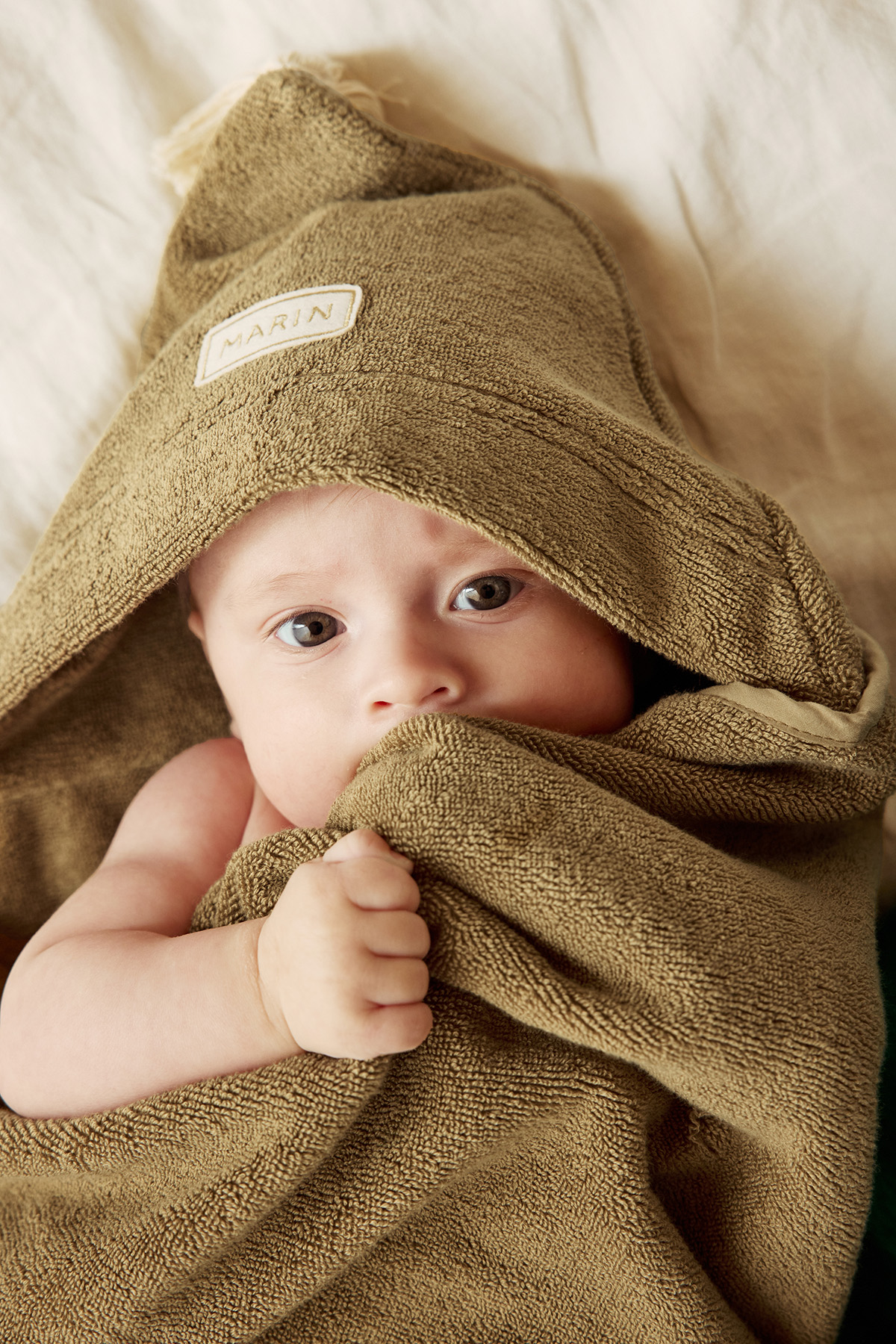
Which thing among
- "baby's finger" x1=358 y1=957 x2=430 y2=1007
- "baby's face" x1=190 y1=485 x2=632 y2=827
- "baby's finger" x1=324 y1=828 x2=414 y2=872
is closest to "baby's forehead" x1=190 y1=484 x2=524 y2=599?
"baby's face" x1=190 y1=485 x2=632 y2=827

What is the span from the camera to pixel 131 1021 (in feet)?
2.87

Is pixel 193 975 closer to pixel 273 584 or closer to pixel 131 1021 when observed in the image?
pixel 131 1021

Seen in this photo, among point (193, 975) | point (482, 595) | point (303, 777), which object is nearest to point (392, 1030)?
point (193, 975)

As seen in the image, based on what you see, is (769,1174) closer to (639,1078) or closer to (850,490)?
(639,1078)

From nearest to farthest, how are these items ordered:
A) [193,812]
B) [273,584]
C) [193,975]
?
[193,975]
[273,584]
[193,812]

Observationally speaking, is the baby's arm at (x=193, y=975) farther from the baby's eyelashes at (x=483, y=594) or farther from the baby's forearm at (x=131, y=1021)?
the baby's eyelashes at (x=483, y=594)

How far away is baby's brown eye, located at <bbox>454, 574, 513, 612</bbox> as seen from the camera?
992mm

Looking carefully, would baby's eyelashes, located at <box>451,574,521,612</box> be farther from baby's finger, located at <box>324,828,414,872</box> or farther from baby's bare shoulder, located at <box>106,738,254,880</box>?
baby's bare shoulder, located at <box>106,738,254,880</box>

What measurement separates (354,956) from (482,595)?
40 centimetres

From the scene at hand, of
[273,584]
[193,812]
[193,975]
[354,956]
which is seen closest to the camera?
[354,956]

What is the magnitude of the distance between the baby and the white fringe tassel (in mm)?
512

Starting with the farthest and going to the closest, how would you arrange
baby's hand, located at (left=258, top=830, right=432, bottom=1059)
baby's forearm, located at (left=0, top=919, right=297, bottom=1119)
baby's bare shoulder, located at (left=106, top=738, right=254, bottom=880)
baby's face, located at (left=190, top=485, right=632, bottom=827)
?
baby's bare shoulder, located at (left=106, top=738, right=254, bottom=880), baby's face, located at (left=190, top=485, right=632, bottom=827), baby's forearm, located at (left=0, top=919, right=297, bottom=1119), baby's hand, located at (left=258, top=830, right=432, bottom=1059)

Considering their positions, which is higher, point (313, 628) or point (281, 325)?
point (281, 325)

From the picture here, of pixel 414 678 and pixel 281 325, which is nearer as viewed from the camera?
pixel 414 678
